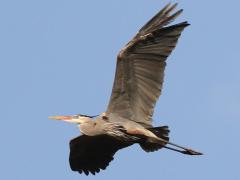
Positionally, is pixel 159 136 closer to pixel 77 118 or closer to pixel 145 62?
pixel 145 62

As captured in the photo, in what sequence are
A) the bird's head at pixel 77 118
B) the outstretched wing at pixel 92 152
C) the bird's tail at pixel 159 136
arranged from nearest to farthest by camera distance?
the bird's tail at pixel 159 136, the bird's head at pixel 77 118, the outstretched wing at pixel 92 152

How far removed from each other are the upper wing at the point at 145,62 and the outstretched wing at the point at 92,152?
113 cm

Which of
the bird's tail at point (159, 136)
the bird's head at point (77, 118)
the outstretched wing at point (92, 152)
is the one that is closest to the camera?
the bird's tail at point (159, 136)

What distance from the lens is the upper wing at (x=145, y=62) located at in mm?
15391

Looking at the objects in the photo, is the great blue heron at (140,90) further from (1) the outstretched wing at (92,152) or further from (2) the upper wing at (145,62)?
(1) the outstretched wing at (92,152)

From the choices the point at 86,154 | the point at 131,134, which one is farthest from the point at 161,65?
the point at 86,154

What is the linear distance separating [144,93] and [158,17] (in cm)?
148

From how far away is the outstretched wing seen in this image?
16.6 metres

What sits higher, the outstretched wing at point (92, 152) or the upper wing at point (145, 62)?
the upper wing at point (145, 62)

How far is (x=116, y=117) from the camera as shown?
15719mm

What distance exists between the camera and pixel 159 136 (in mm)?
15391

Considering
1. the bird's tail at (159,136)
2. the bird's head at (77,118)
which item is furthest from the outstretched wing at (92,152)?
the bird's tail at (159,136)

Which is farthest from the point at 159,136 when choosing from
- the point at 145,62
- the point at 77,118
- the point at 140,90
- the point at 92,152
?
the point at 92,152

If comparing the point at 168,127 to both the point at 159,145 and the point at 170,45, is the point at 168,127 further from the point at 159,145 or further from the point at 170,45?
the point at 170,45
